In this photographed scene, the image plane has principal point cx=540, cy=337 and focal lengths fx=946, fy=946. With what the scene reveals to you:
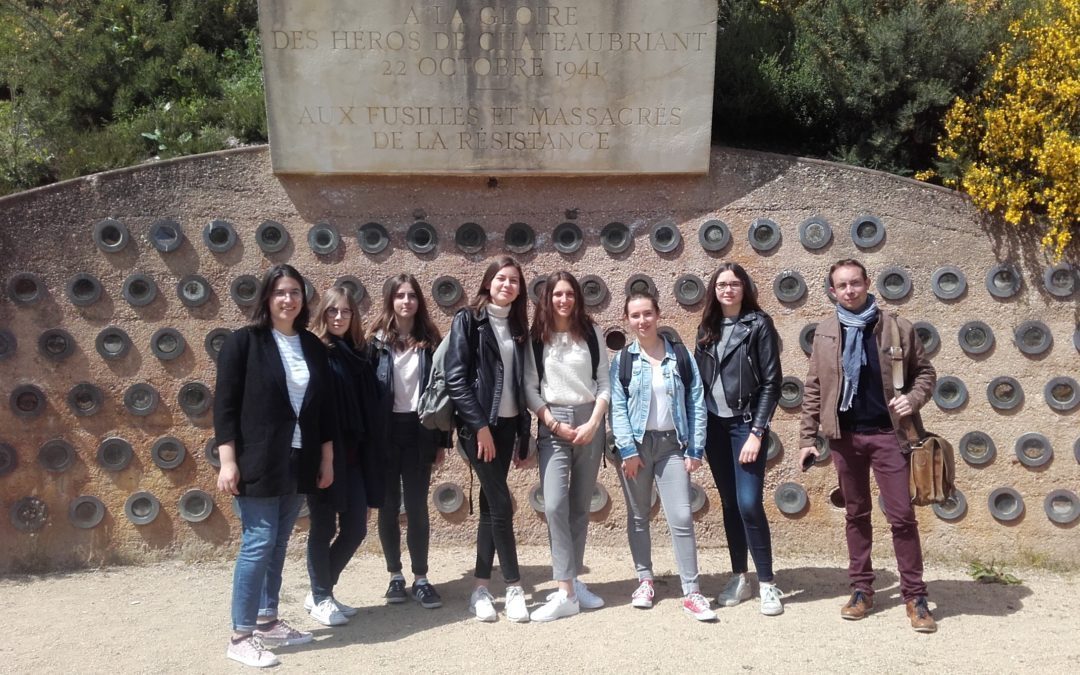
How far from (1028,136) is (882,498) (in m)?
A: 2.85

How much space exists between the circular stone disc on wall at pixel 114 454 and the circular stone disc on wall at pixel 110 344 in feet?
1.79

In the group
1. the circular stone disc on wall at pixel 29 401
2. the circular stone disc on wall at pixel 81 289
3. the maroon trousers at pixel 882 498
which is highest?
the circular stone disc on wall at pixel 81 289

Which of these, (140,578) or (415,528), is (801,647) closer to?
(415,528)

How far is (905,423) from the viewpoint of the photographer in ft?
15.5

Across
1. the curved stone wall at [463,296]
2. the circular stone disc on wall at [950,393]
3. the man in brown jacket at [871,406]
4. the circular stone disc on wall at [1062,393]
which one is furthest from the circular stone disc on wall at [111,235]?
the circular stone disc on wall at [1062,393]

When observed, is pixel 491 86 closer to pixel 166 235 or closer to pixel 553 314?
pixel 553 314

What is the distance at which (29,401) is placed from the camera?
615 cm

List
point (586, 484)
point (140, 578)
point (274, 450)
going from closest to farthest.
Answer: point (274, 450), point (586, 484), point (140, 578)

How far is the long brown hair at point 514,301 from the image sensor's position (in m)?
4.73

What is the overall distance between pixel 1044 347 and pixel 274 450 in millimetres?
4821

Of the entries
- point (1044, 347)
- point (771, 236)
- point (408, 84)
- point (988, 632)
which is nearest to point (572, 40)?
point (408, 84)

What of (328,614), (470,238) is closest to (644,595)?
(328,614)

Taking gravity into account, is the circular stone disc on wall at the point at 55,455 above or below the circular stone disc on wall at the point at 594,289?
below

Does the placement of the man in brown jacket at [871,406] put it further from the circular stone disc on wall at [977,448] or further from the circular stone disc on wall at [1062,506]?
the circular stone disc on wall at [1062,506]
